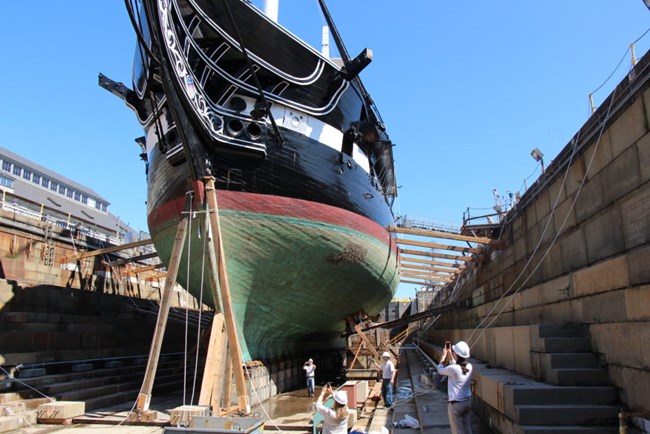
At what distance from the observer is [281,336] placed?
11.5 m

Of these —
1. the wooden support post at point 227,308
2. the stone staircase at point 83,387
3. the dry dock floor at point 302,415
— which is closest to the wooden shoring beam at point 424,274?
the dry dock floor at point 302,415

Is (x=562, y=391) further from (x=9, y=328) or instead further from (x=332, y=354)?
(x=332, y=354)

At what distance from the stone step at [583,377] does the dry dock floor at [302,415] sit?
1341mm

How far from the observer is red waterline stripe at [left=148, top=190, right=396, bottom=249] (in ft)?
29.9

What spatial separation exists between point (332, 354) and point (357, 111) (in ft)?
30.4

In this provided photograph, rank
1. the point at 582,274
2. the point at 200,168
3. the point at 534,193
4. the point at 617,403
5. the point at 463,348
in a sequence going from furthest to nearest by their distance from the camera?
the point at 534,193, the point at 200,168, the point at 582,274, the point at 463,348, the point at 617,403

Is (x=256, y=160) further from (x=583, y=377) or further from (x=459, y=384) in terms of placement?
(x=583, y=377)

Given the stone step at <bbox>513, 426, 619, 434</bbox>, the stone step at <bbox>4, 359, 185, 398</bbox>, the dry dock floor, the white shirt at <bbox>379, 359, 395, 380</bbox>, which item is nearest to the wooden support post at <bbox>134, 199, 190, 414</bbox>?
the dry dock floor

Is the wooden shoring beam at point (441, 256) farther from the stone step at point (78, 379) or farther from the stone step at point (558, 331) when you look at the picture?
the stone step at point (558, 331)

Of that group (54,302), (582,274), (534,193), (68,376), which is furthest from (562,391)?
(54,302)

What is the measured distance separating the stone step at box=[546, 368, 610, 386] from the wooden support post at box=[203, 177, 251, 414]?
395 centimetres

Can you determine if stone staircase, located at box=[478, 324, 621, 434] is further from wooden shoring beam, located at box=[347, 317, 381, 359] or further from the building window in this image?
the building window

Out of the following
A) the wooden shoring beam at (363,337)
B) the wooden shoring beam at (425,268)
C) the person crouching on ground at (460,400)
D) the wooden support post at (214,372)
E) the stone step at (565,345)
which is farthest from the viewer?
the wooden shoring beam at (425,268)

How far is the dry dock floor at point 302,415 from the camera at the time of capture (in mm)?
6762
